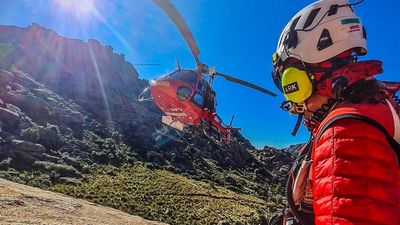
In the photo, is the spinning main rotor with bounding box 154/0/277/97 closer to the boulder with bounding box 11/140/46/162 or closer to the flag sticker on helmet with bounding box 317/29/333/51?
the flag sticker on helmet with bounding box 317/29/333/51

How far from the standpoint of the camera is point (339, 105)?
2182 millimetres

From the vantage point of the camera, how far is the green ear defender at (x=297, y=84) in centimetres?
272

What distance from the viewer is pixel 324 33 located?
2773 millimetres

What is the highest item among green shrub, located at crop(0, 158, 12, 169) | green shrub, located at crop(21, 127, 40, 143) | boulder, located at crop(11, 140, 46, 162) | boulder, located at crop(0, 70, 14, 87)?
boulder, located at crop(0, 70, 14, 87)

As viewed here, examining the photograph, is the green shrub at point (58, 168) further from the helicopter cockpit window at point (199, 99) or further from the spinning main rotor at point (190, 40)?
the spinning main rotor at point (190, 40)

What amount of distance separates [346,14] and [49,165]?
133 feet

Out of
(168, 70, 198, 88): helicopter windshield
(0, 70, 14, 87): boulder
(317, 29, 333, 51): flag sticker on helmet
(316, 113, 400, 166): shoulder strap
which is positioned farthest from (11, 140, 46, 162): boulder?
(316, 113, 400, 166): shoulder strap

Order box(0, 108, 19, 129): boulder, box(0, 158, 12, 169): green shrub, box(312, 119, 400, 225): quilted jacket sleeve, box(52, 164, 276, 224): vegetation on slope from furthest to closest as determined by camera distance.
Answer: box(0, 108, 19, 129): boulder, box(0, 158, 12, 169): green shrub, box(52, 164, 276, 224): vegetation on slope, box(312, 119, 400, 225): quilted jacket sleeve

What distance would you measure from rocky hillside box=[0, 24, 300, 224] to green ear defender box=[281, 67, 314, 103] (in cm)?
3071

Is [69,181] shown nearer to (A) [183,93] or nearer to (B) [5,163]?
(B) [5,163]

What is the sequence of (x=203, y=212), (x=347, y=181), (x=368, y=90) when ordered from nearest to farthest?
1. (x=347, y=181)
2. (x=368, y=90)
3. (x=203, y=212)

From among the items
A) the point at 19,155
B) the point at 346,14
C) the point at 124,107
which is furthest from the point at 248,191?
the point at 346,14

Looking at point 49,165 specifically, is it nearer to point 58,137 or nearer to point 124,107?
Result: point 58,137

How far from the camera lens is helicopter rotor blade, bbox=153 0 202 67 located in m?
10.0
